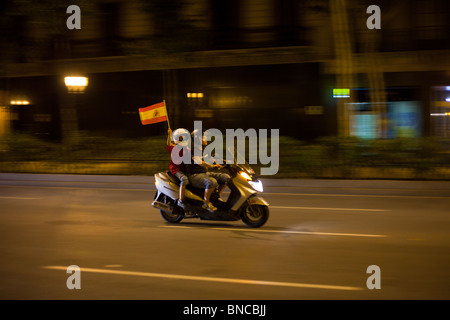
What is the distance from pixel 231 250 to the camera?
25.5 feet

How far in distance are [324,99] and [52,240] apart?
1807 centimetres

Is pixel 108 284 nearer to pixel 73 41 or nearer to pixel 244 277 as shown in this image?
pixel 244 277

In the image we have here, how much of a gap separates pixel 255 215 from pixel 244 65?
1710 centimetres

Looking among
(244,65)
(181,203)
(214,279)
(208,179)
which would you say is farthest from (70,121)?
(214,279)

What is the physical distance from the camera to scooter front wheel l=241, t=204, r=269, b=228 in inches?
369

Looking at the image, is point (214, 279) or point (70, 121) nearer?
point (214, 279)

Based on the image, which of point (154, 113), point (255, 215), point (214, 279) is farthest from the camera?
point (154, 113)

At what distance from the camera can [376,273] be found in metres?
6.43

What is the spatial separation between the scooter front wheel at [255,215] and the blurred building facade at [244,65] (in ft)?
38.0

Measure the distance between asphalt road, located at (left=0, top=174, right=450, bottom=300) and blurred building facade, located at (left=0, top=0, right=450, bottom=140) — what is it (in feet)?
30.9

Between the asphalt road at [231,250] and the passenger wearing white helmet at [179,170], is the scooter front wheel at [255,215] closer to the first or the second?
the asphalt road at [231,250]

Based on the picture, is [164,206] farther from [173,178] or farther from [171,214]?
[173,178]

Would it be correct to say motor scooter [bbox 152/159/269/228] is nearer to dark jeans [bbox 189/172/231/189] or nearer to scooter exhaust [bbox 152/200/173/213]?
scooter exhaust [bbox 152/200/173/213]

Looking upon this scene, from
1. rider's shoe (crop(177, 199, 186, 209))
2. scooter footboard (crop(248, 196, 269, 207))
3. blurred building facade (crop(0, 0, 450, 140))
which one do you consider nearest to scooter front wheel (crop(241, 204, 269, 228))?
scooter footboard (crop(248, 196, 269, 207))
